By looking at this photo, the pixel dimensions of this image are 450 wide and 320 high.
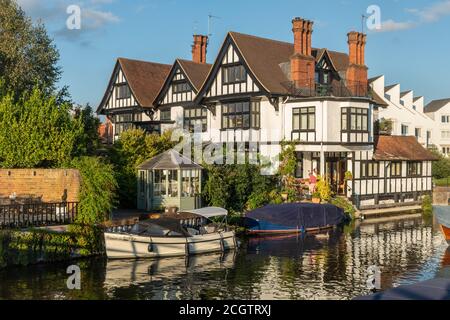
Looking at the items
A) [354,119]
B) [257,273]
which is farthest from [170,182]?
[354,119]

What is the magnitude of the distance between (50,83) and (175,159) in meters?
13.5

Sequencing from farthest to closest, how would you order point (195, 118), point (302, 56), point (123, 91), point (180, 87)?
point (123, 91) < point (180, 87) < point (195, 118) < point (302, 56)

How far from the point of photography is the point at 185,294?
19.9 metres

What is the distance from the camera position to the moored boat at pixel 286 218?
107ft

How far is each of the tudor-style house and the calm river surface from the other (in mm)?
11997

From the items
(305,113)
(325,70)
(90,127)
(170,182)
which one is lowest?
(170,182)

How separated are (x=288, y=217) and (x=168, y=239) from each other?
9141 mm

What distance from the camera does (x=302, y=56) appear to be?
141ft

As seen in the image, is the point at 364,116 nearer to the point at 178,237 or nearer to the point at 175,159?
the point at 175,159

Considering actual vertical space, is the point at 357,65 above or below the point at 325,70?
above

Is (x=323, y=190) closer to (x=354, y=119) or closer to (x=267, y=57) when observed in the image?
(x=354, y=119)

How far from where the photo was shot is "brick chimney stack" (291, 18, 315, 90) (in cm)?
4284

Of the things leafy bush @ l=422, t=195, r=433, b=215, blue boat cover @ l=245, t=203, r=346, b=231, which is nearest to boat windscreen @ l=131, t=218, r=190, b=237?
blue boat cover @ l=245, t=203, r=346, b=231

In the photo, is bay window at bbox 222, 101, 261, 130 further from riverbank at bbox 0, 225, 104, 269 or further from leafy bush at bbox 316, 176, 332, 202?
riverbank at bbox 0, 225, 104, 269
